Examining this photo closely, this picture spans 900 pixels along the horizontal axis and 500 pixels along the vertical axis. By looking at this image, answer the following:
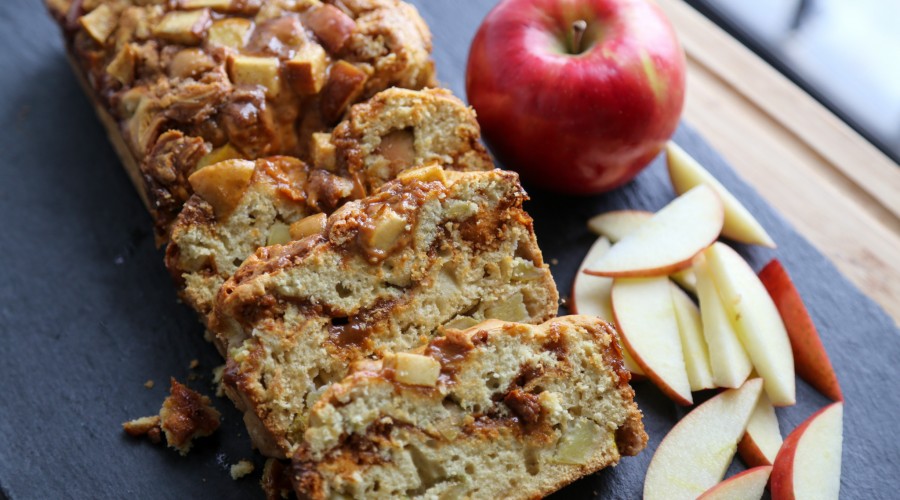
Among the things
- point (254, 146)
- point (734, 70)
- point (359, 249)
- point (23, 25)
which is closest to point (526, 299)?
point (359, 249)

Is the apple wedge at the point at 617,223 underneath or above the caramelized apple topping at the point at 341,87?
underneath

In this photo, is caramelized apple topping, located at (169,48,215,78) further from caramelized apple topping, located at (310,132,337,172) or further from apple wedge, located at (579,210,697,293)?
apple wedge, located at (579,210,697,293)

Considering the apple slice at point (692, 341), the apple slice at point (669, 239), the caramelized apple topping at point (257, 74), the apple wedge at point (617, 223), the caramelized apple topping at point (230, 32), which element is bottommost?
the apple slice at point (692, 341)

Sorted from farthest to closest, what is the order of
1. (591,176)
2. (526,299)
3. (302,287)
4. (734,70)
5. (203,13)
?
(734,70)
(591,176)
(203,13)
(526,299)
(302,287)

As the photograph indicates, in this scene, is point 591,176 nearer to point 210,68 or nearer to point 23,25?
point 210,68

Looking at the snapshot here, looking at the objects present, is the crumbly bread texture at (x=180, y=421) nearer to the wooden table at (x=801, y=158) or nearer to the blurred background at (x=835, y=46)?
the wooden table at (x=801, y=158)

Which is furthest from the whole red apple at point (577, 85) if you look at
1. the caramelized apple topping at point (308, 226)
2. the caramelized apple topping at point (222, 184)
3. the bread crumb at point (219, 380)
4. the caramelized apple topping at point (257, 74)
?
the bread crumb at point (219, 380)
